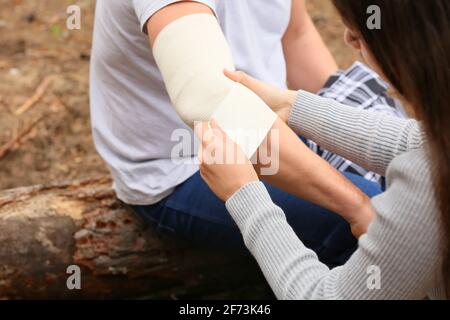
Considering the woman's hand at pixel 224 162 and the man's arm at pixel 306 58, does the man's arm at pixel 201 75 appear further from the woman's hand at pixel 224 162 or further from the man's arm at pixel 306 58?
the man's arm at pixel 306 58

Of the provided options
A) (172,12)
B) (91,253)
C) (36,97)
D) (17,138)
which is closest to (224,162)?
(172,12)

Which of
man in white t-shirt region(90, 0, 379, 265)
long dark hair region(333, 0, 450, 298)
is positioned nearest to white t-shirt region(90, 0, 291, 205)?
man in white t-shirt region(90, 0, 379, 265)

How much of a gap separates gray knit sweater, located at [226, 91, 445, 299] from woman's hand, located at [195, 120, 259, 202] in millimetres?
18

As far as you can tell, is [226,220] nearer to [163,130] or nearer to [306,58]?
[163,130]

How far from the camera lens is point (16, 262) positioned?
1.65 meters

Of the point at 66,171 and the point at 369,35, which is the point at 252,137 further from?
the point at 66,171

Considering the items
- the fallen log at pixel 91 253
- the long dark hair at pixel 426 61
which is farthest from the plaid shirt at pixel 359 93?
the long dark hair at pixel 426 61

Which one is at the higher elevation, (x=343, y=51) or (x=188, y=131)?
(x=188, y=131)

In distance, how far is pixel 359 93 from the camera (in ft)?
5.68

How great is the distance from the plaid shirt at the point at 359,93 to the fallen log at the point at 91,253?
0.35 metres

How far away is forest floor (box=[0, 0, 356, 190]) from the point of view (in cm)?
243
